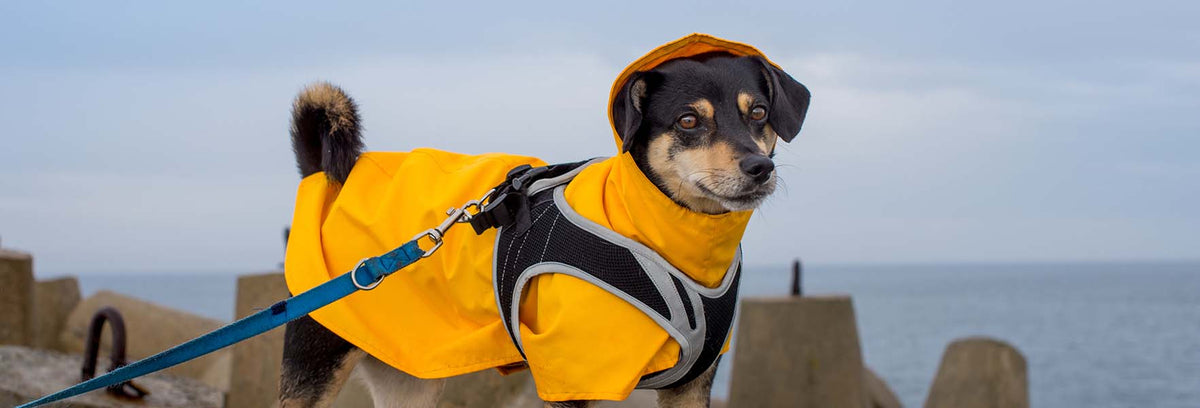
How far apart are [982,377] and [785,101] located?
775 centimetres

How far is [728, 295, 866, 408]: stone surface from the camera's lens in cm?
948

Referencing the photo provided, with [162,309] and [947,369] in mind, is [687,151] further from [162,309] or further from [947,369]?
[162,309]

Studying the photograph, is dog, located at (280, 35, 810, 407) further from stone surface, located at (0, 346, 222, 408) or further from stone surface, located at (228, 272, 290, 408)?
stone surface, located at (228, 272, 290, 408)

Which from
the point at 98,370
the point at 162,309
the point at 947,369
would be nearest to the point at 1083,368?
the point at 947,369

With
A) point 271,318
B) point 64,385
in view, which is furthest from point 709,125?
point 64,385

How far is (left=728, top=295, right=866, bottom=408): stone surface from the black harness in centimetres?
561

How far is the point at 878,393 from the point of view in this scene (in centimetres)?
1127

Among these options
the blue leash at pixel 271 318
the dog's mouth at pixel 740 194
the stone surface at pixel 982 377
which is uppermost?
the dog's mouth at pixel 740 194

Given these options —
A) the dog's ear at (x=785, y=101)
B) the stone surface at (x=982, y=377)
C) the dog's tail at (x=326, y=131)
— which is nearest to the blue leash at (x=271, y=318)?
the dog's tail at (x=326, y=131)

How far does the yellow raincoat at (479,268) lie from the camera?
3664 millimetres

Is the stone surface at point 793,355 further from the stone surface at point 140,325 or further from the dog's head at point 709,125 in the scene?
the dog's head at point 709,125

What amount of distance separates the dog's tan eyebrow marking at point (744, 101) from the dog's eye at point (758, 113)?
0.03 metres

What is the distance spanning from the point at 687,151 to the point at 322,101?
1886 millimetres

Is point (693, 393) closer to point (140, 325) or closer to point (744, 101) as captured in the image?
point (744, 101)
